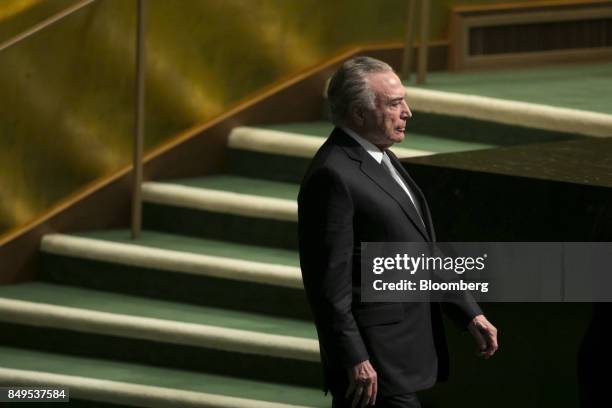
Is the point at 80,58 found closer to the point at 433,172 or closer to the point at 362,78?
the point at 433,172

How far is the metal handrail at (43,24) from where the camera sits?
6.98 m

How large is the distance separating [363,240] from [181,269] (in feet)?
8.53

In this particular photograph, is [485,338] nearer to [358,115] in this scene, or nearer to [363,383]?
[363,383]

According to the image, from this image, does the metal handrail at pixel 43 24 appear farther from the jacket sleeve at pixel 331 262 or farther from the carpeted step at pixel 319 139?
the jacket sleeve at pixel 331 262

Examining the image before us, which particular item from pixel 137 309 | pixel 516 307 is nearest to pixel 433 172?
pixel 516 307

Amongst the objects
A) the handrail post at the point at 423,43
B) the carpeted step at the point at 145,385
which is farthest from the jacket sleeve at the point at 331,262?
the handrail post at the point at 423,43

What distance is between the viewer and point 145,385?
20.3 ft

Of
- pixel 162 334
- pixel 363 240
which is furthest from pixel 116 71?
pixel 363 240

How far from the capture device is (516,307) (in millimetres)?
5297

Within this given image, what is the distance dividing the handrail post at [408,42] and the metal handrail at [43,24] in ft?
5.12

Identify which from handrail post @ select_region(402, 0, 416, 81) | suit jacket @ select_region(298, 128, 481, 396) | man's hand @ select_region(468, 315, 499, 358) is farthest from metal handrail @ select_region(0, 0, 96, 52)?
man's hand @ select_region(468, 315, 499, 358)

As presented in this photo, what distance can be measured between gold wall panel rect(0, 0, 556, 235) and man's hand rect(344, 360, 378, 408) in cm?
323

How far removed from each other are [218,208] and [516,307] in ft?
7.03

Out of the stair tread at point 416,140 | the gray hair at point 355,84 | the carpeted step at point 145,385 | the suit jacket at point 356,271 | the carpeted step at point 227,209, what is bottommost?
the carpeted step at point 145,385
